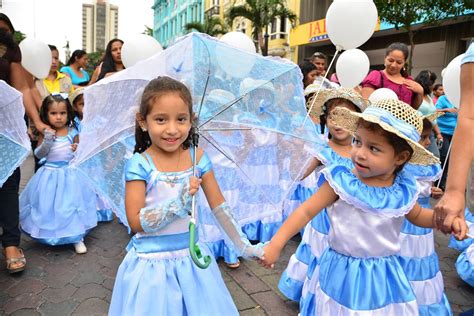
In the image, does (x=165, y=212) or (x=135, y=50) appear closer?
(x=165, y=212)

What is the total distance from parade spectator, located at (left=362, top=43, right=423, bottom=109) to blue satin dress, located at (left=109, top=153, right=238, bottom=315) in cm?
267

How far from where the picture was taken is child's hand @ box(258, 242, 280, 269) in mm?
1798

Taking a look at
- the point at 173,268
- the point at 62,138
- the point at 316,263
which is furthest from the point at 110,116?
the point at 62,138

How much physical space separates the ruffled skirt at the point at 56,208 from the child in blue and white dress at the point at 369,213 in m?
2.54

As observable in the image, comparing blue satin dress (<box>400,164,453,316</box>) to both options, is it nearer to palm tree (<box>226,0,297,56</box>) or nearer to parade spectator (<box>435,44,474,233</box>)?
parade spectator (<box>435,44,474,233</box>)

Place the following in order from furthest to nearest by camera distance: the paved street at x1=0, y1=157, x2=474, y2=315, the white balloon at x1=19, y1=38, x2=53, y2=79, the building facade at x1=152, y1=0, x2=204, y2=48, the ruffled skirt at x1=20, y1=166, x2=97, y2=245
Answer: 1. the building facade at x1=152, y1=0, x2=204, y2=48
2. the white balloon at x1=19, y1=38, x2=53, y2=79
3. the ruffled skirt at x1=20, y1=166, x2=97, y2=245
4. the paved street at x1=0, y1=157, x2=474, y2=315

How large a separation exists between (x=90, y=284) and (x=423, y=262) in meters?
2.39

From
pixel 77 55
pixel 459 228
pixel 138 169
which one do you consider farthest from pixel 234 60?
pixel 77 55

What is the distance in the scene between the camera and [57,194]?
380 cm

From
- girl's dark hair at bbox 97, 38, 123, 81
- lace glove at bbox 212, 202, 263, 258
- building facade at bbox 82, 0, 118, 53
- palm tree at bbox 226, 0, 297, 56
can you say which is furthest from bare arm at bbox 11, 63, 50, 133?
building facade at bbox 82, 0, 118, 53

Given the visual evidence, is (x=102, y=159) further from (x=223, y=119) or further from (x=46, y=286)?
(x=46, y=286)

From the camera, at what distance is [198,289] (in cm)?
191

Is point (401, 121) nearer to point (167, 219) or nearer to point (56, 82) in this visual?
point (167, 219)

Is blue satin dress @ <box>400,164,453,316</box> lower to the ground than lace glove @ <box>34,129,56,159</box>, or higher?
lower
